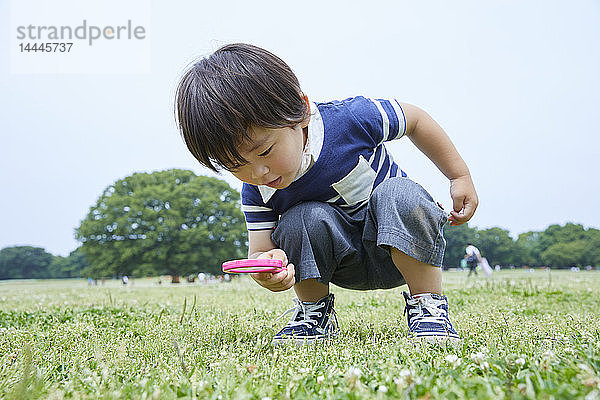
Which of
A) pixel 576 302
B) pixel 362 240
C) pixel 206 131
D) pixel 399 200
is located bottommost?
pixel 576 302

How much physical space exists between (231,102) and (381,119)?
916mm

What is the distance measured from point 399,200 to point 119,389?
157cm

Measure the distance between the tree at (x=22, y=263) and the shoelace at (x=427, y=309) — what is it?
2282 inches

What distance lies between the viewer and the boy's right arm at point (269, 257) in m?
2.47

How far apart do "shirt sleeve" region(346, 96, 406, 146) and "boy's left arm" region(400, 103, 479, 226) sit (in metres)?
0.06

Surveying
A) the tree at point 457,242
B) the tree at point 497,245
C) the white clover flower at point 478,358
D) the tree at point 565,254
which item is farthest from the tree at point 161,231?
the tree at point 565,254

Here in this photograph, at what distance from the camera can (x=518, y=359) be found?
1.61 metres

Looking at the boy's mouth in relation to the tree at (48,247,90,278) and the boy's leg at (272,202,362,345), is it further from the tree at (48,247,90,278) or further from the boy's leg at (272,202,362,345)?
the tree at (48,247,90,278)

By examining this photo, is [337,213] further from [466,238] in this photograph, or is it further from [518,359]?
[466,238]

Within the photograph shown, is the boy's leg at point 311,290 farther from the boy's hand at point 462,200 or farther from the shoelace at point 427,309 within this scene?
the boy's hand at point 462,200

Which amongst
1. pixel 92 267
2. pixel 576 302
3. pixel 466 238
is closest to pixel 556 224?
pixel 466 238

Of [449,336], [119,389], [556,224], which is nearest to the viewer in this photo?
[119,389]

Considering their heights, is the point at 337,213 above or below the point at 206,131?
below

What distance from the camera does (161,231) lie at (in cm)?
3384
